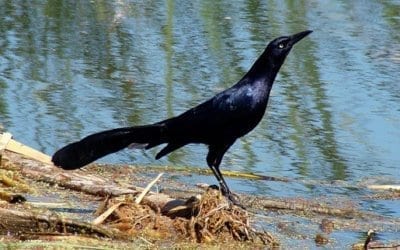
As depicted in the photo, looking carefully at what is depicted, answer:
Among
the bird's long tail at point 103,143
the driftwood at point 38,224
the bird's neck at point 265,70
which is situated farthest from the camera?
the bird's neck at point 265,70

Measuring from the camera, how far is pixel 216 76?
31.4 ft

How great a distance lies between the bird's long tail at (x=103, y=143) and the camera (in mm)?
Answer: 5441

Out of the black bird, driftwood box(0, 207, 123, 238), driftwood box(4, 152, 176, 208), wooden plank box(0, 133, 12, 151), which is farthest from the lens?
wooden plank box(0, 133, 12, 151)

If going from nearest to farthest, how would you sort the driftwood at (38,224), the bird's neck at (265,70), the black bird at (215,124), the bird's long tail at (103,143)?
the driftwood at (38,224)
the bird's long tail at (103,143)
the black bird at (215,124)
the bird's neck at (265,70)

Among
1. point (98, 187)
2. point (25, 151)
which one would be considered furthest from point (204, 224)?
point (25, 151)

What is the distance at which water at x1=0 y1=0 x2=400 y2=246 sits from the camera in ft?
25.0

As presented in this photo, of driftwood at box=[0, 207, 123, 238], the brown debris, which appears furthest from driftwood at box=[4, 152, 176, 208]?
driftwood at box=[0, 207, 123, 238]

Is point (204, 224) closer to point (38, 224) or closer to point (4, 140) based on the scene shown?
point (38, 224)

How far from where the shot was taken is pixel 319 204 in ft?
21.7

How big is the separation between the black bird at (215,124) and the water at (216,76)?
3.78 ft

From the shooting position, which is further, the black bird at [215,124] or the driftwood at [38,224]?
the black bird at [215,124]

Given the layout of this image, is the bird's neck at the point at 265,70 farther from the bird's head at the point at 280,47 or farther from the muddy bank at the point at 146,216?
the muddy bank at the point at 146,216

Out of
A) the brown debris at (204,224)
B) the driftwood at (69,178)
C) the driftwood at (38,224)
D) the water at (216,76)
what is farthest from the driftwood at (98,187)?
the driftwood at (38,224)

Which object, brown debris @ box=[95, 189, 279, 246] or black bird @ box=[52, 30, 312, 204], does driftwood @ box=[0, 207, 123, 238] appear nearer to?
brown debris @ box=[95, 189, 279, 246]
